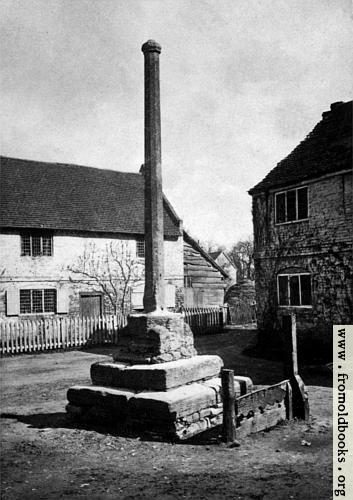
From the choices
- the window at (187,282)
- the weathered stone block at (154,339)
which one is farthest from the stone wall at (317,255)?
the window at (187,282)

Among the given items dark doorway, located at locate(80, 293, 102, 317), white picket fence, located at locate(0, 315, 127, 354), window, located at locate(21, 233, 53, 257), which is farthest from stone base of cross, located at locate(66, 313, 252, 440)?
dark doorway, located at locate(80, 293, 102, 317)

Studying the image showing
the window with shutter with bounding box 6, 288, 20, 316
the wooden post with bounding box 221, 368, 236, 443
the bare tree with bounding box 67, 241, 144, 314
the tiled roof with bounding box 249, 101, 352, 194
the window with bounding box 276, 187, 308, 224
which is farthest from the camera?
the bare tree with bounding box 67, 241, 144, 314

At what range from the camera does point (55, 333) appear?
57.8 ft

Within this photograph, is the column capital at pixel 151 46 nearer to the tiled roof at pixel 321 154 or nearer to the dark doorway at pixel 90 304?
the tiled roof at pixel 321 154

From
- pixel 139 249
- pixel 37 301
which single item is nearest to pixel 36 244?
pixel 37 301

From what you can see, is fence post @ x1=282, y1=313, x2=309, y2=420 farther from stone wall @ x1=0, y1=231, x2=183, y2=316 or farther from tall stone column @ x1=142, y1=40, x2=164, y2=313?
stone wall @ x1=0, y1=231, x2=183, y2=316

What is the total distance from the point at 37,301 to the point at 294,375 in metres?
16.6

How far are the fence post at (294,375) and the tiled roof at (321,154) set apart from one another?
26.7 feet

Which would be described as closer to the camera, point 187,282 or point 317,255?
Answer: point 317,255

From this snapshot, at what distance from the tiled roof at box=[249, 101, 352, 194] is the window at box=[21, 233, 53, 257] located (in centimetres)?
1061

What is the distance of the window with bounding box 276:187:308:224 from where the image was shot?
15.5 m

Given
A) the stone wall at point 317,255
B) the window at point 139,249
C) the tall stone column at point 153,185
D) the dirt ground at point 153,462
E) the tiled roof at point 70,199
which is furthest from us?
the window at point 139,249

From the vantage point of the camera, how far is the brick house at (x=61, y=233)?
20891 mm

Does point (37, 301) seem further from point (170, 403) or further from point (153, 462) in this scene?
point (153, 462)
